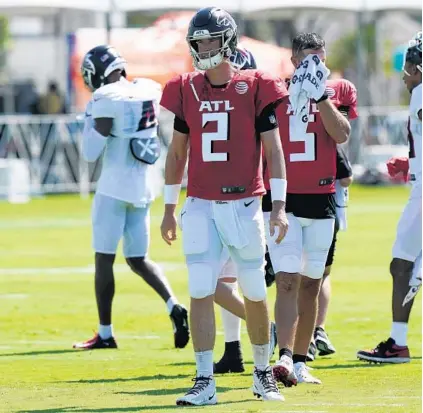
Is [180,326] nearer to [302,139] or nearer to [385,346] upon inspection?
[385,346]

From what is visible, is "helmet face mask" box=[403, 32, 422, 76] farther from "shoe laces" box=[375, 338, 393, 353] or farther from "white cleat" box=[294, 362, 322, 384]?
"white cleat" box=[294, 362, 322, 384]

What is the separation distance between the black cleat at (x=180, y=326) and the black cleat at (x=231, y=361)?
1.18m

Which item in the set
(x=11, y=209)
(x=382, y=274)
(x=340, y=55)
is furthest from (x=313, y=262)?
(x=340, y=55)

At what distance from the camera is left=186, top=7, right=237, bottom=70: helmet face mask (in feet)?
25.5

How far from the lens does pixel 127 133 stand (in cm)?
1076

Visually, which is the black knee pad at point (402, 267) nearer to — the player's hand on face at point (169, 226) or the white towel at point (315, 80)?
the white towel at point (315, 80)

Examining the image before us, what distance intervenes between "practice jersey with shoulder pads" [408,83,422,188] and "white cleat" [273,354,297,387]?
1.65 meters

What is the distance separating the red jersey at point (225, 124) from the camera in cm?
781

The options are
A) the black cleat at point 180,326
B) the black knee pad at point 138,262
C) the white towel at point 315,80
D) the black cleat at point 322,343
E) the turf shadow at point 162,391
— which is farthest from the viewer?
the black knee pad at point 138,262

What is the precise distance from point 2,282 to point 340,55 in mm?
38829

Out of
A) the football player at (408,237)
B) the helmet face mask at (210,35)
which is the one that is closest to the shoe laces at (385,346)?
the football player at (408,237)

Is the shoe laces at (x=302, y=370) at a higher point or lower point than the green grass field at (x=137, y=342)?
higher

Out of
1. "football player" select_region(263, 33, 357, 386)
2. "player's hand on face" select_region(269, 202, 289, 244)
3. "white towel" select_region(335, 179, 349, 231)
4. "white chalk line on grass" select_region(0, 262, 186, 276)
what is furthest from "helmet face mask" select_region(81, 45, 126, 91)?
"white chalk line on grass" select_region(0, 262, 186, 276)

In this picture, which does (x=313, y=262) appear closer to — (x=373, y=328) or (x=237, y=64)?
(x=237, y=64)
